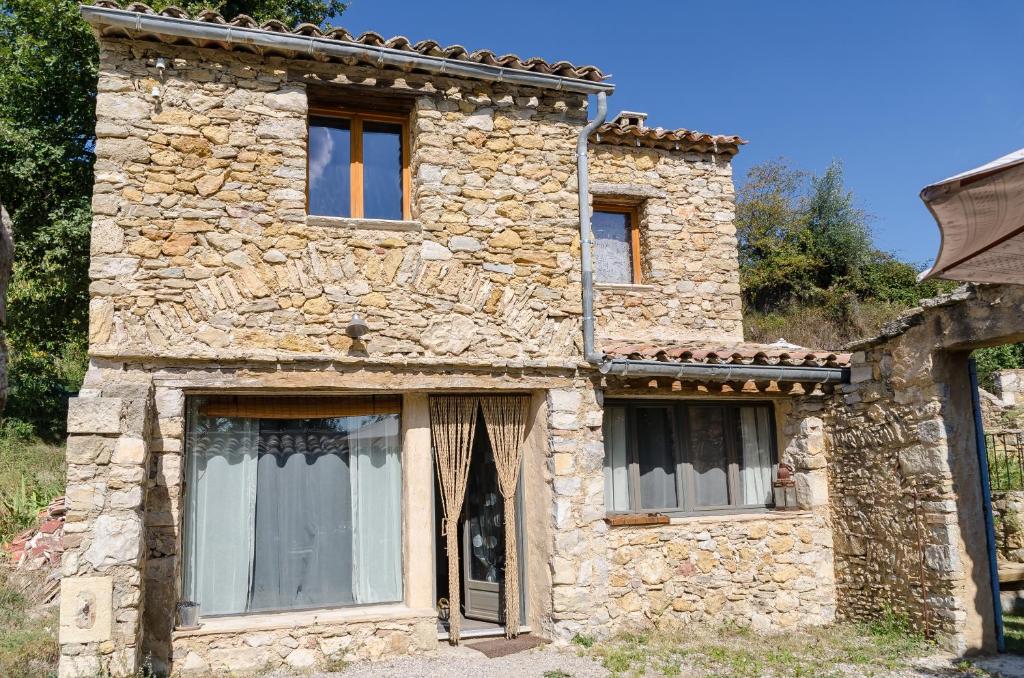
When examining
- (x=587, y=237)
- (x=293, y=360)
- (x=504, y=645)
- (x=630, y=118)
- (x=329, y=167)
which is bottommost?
(x=504, y=645)

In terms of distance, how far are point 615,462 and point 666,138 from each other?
4.34 m

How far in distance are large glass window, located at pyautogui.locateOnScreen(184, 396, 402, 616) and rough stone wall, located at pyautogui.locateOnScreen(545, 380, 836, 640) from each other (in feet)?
5.21

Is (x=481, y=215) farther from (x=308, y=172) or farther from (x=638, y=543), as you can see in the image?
(x=638, y=543)

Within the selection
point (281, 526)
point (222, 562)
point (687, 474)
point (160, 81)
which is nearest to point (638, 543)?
point (687, 474)

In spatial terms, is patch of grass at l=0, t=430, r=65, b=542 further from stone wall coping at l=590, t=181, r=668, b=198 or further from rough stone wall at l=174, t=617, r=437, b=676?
stone wall coping at l=590, t=181, r=668, b=198

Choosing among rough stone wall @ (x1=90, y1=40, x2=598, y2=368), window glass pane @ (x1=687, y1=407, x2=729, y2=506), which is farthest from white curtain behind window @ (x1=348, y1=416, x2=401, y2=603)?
window glass pane @ (x1=687, y1=407, x2=729, y2=506)

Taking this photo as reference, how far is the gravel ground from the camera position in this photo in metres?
6.19

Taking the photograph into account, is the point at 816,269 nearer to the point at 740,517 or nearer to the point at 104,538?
the point at 740,517

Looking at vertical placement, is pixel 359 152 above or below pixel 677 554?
above

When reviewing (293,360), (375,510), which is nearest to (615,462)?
(375,510)

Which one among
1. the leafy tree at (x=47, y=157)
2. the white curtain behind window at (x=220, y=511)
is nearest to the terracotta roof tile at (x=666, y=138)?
the white curtain behind window at (x=220, y=511)

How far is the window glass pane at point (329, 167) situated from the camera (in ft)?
23.3

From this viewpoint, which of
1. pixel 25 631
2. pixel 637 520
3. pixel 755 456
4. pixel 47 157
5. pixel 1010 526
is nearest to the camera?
pixel 25 631

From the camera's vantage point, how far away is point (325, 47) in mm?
6684
